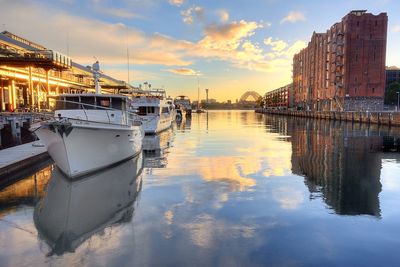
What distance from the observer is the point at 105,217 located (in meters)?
9.77

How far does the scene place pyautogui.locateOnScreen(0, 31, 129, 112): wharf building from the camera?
37.2 meters

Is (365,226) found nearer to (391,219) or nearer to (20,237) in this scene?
(391,219)

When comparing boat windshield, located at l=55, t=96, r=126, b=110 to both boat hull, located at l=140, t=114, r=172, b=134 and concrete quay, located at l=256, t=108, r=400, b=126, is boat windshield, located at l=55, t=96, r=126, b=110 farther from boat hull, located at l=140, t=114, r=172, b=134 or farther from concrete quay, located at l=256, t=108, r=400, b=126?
concrete quay, located at l=256, t=108, r=400, b=126

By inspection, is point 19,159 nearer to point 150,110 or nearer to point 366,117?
point 150,110

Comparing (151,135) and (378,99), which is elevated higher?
(378,99)

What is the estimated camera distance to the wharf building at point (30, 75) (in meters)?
37.2

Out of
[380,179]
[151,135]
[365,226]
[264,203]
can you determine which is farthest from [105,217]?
[151,135]

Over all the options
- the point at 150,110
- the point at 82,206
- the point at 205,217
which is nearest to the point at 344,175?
the point at 205,217

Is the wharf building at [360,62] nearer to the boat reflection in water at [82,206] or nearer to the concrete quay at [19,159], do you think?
the concrete quay at [19,159]

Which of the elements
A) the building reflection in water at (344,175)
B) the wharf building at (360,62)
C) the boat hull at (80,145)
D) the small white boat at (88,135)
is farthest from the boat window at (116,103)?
the wharf building at (360,62)

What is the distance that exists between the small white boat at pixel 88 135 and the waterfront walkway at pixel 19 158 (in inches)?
75.0

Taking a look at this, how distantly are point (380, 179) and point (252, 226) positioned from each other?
29.6 ft

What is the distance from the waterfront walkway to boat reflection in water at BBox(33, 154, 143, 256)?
1857mm

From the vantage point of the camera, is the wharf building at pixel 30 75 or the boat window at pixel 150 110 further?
the boat window at pixel 150 110
